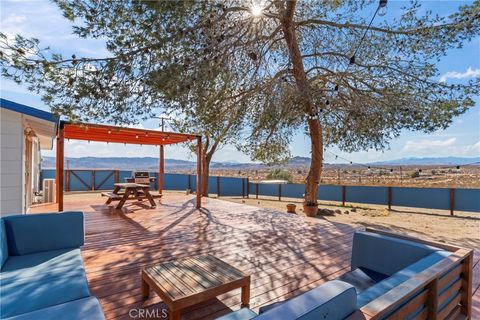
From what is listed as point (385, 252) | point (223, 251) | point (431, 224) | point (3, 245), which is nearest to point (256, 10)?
point (223, 251)

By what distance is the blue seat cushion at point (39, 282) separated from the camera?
1.70 meters

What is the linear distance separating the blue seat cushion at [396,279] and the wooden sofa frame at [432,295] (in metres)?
0.06

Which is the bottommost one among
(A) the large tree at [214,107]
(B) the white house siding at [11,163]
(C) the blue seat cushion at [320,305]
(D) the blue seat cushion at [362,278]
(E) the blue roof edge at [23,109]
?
(D) the blue seat cushion at [362,278]

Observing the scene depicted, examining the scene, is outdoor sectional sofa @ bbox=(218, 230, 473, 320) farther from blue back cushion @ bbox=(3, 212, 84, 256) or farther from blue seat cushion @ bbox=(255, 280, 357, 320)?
blue back cushion @ bbox=(3, 212, 84, 256)

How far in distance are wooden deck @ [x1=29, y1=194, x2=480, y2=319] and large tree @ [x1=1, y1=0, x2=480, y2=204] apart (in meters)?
2.12

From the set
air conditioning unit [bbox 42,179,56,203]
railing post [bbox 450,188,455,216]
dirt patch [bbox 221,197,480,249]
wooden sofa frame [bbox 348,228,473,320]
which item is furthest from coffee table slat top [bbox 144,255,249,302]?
railing post [bbox 450,188,455,216]

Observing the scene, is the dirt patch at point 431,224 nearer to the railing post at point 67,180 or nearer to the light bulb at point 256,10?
the light bulb at point 256,10

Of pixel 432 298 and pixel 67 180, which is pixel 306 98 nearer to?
pixel 432 298

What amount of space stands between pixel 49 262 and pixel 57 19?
121 inches

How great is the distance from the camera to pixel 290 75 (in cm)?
636

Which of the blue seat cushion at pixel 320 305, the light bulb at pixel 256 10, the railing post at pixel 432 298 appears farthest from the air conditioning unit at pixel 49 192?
the railing post at pixel 432 298

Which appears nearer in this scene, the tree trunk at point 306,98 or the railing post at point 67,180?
the tree trunk at point 306,98

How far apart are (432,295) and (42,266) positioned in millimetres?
3194

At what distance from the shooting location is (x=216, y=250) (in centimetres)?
373
